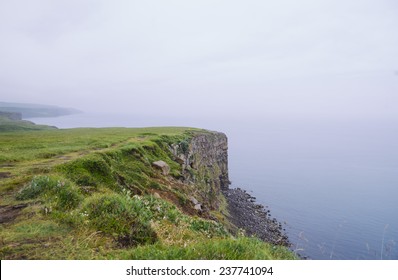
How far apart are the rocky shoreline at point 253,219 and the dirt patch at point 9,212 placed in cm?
4543

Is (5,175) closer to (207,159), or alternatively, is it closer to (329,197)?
(207,159)

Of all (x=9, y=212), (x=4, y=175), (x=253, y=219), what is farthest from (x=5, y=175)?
(x=253, y=219)

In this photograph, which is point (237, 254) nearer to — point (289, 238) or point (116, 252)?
point (116, 252)

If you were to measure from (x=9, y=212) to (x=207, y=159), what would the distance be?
66132mm

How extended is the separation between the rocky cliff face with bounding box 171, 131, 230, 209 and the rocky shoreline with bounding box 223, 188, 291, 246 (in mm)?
4715

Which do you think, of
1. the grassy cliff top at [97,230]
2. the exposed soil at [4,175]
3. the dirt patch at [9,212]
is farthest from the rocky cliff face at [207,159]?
the dirt patch at [9,212]

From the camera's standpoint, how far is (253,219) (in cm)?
6638

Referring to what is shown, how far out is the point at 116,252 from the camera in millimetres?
6395

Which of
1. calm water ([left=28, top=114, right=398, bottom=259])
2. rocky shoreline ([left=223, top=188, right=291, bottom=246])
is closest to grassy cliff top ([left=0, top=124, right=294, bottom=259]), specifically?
calm water ([left=28, top=114, right=398, bottom=259])

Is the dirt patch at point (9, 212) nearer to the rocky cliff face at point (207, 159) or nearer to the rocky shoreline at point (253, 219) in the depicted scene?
the rocky cliff face at point (207, 159)

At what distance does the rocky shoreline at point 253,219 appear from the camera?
55.6 meters

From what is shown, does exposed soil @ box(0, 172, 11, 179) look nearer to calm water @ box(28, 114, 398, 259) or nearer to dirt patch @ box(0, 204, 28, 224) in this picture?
dirt patch @ box(0, 204, 28, 224)

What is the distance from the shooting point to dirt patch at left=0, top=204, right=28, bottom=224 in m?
7.93

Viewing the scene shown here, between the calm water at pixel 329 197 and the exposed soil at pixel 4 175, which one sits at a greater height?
the exposed soil at pixel 4 175
